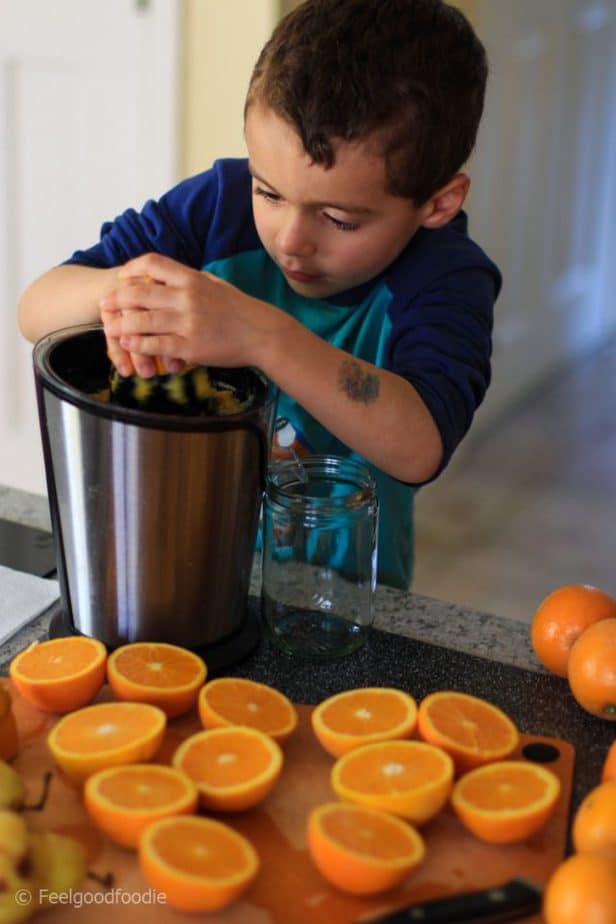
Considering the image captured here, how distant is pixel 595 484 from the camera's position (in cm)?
319

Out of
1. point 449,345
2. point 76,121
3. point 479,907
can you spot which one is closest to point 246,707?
point 479,907

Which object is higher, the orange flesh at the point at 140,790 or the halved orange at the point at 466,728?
the orange flesh at the point at 140,790

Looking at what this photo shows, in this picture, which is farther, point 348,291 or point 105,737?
point 348,291

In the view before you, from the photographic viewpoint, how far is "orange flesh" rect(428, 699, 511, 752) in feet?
2.52

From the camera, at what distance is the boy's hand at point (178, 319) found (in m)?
0.83

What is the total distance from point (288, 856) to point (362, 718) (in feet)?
0.43

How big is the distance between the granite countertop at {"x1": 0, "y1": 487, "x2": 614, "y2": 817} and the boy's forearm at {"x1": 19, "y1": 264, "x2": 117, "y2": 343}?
0.97 feet

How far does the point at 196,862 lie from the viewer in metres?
0.63

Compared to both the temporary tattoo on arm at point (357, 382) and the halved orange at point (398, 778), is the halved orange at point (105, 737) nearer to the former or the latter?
the halved orange at point (398, 778)

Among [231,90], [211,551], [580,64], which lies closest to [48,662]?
[211,551]

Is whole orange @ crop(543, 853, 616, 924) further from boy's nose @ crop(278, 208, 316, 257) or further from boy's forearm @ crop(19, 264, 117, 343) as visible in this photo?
boy's forearm @ crop(19, 264, 117, 343)

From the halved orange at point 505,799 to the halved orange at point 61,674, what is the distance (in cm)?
27

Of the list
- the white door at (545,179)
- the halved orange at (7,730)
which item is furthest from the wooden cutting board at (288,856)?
the white door at (545,179)

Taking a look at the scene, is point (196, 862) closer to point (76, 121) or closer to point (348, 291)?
point (348, 291)
